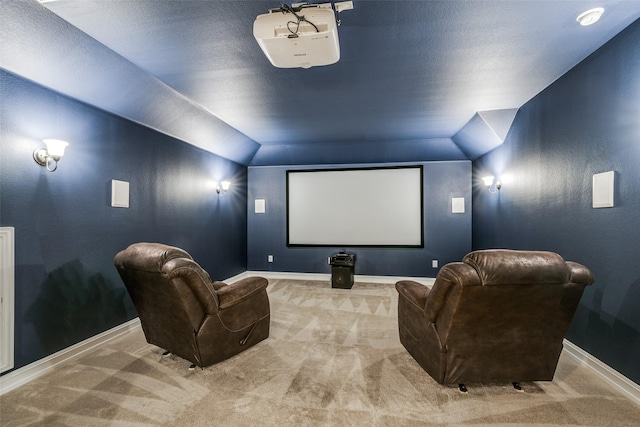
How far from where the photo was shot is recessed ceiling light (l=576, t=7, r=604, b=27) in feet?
6.02

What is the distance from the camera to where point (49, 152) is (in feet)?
7.45

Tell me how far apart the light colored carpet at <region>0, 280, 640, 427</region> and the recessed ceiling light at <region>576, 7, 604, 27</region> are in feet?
8.78

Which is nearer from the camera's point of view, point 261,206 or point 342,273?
point 342,273

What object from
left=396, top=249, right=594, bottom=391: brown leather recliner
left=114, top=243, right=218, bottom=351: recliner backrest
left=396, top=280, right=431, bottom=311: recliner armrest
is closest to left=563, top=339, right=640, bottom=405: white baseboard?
left=396, top=249, right=594, bottom=391: brown leather recliner

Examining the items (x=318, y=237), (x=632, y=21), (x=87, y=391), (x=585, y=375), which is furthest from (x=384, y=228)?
(x=87, y=391)

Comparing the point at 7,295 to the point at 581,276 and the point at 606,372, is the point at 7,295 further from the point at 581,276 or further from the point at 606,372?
the point at 606,372

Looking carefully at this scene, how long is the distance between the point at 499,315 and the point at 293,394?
5.03ft

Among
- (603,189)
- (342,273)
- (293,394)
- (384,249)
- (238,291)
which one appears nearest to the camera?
(293,394)

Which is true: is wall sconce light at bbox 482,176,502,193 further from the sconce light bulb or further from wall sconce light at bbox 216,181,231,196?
the sconce light bulb

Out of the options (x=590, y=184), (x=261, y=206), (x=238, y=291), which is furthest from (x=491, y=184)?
(x=261, y=206)

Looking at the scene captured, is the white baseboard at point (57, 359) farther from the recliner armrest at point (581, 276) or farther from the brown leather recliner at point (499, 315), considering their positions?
the recliner armrest at point (581, 276)

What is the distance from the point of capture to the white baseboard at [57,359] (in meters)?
2.04

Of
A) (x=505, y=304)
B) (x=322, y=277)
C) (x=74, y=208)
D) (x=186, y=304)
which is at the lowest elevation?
(x=322, y=277)

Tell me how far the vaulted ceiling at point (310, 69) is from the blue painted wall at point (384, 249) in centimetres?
114
